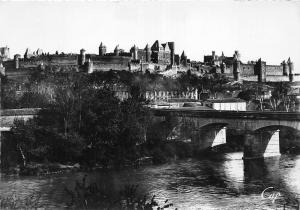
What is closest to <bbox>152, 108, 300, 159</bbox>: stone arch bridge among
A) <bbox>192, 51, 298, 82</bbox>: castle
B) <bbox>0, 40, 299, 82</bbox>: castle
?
<bbox>0, 40, 299, 82</bbox>: castle

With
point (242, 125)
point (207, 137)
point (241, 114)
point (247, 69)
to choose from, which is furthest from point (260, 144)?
point (247, 69)

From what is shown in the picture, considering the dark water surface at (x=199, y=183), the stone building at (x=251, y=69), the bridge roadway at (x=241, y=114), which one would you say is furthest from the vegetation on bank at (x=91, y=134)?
the stone building at (x=251, y=69)

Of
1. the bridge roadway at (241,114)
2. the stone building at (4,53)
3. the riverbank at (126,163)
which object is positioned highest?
the stone building at (4,53)

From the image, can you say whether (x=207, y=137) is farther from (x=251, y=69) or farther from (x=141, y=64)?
(x=251, y=69)

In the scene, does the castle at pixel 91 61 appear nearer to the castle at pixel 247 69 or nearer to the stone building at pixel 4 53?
the stone building at pixel 4 53

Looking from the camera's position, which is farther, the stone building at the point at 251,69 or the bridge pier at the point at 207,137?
the stone building at the point at 251,69
